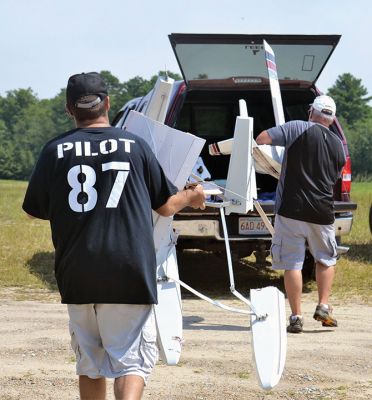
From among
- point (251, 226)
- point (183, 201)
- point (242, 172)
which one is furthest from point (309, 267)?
point (183, 201)

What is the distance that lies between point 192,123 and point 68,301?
6.73 meters

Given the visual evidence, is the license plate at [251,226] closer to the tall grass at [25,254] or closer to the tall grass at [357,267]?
the tall grass at [357,267]

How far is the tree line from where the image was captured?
85250mm

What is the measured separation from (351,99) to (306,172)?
104460 millimetres

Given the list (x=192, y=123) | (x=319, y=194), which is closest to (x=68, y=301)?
(x=319, y=194)

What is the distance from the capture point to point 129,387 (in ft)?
11.7

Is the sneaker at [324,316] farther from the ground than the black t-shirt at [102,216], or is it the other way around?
the black t-shirt at [102,216]

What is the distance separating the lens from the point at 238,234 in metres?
8.13

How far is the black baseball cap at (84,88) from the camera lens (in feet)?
12.3

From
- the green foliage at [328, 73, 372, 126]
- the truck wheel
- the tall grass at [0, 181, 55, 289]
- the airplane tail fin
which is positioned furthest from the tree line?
the airplane tail fin

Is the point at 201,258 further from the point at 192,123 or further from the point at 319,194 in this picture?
the point at 319,194

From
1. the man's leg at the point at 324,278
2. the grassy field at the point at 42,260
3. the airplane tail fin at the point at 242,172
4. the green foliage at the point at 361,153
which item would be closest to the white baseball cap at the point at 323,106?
the airplane tail fin at the point at 242,172

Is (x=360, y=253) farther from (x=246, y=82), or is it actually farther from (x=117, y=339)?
(x=117, y=339)

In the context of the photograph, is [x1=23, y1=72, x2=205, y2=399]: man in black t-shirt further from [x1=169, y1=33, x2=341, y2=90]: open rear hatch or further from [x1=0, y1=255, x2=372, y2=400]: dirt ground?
[x1=169, y1=33, x2=341, y2=90]: open rear hatch
